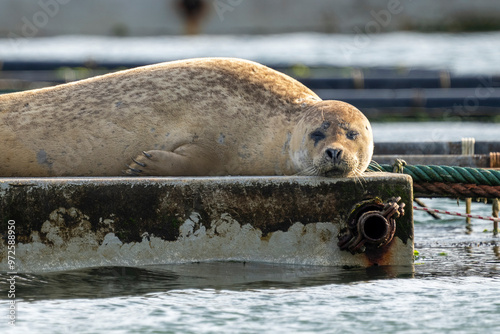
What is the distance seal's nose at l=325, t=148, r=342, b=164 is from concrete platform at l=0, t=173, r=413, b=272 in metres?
0.12

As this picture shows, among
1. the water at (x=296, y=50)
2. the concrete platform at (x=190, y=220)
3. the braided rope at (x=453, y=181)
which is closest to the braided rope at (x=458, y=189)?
the braided rope at (x=453, y=181)

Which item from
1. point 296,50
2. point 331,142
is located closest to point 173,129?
point 331,142

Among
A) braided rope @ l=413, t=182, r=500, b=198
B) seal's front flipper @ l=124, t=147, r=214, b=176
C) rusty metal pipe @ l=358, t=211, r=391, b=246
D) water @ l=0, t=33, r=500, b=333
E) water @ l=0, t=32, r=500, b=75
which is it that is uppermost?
water @ l=0, t=32, r=500, b=75

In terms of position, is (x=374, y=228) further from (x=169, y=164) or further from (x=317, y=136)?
(x=169, y=164)

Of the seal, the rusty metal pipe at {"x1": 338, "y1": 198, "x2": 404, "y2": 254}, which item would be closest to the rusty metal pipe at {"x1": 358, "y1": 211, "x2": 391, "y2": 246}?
the rusty metal pipe at {"x1": 338, "y1": 198, "x2": 404, "y2": 254}

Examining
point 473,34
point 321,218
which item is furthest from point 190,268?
point 473,34

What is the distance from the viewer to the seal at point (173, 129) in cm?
555

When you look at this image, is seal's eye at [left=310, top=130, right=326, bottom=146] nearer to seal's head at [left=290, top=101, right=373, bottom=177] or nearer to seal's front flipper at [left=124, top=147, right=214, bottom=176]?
seal's head at [left=290, top=101, right=373, bottom=177]

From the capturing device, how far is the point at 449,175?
20.0 ft

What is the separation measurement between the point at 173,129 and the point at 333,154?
1.09 meters

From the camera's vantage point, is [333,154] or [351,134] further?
[351,134]

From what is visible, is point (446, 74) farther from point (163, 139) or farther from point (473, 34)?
point (473, 34)

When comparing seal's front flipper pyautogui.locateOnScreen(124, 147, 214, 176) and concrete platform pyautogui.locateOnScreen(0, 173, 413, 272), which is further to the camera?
seal's front flipper pyautogui.locateOnScreen(124, 147, 214, 176)

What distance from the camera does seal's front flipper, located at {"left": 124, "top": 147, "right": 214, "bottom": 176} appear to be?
5.34 meters
